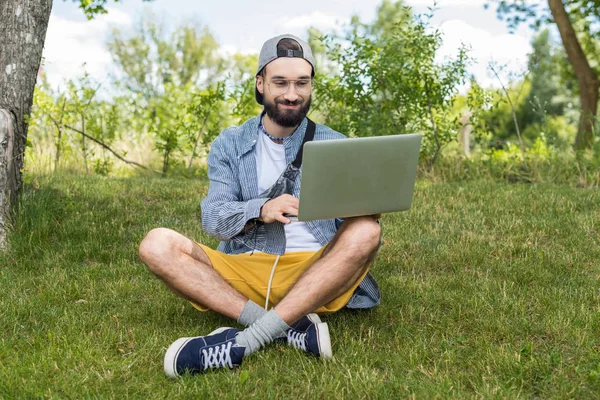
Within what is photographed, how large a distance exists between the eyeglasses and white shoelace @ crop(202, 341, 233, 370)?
134 centimetres

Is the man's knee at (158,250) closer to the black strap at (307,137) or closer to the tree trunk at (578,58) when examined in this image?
the black strap at (307,137)

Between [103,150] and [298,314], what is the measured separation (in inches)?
288

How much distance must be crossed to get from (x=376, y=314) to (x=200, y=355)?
46.3 inches

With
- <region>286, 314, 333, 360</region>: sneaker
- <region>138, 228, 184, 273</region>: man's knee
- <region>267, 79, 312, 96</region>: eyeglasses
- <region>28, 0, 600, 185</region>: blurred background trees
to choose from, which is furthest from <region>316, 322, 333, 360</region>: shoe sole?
<region>28, 0, 600, 185</region>: blurred background trees

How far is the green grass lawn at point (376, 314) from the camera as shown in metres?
2.83

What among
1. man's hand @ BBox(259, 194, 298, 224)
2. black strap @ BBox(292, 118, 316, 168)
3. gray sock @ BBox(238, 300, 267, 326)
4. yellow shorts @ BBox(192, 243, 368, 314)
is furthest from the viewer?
black strap @ BBox(292, 118, 316, 168)

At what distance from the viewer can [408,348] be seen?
3.18 m

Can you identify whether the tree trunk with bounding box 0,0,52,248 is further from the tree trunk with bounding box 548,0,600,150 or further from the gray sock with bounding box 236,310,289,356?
the tree trunk with bounding box 548,0,600,150

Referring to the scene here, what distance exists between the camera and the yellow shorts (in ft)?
11.2

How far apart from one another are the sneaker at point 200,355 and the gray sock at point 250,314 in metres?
0.24

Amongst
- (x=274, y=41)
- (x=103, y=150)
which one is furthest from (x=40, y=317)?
(x=103, y=150)

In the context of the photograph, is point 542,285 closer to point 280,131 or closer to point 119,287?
point 280,131

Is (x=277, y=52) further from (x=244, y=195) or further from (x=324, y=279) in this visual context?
(x=324, y=279)

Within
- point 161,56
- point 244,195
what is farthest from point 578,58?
point 161,56
